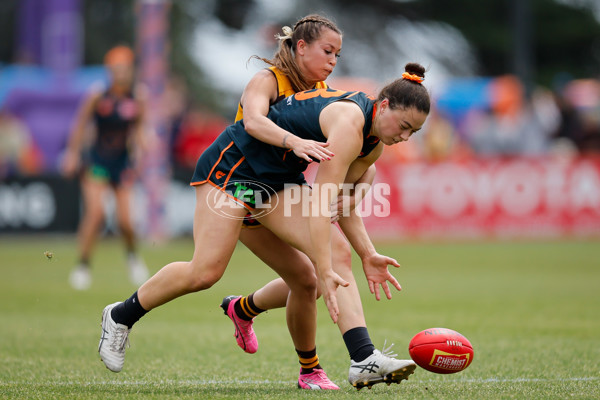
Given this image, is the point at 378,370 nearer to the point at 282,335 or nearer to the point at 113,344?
the point at 113,344

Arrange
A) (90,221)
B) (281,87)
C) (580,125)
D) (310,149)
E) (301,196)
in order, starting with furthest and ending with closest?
(580,125)
(90,221)
(281,87)
(301,196)
(310,149)

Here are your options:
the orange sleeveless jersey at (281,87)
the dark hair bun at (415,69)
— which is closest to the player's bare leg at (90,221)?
the orange sleeveless jersey at (281,87)

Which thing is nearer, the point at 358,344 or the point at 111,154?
the point at 358,344

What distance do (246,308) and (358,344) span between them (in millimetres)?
1135

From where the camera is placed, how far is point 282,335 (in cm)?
789

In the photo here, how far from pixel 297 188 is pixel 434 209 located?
553 inches

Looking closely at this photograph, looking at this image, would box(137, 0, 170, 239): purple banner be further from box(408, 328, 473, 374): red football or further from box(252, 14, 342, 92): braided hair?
box(408, 328, 473, 374): red football

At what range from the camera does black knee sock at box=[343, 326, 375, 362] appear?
16.9 feet

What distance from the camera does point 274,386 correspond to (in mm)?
5512

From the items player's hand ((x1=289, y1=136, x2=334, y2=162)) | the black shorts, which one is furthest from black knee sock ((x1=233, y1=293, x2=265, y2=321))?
player's hand ((x1=289, y1=136, x2=334, y2=162))

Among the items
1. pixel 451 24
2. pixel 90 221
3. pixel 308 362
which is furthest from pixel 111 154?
pixel 451 24

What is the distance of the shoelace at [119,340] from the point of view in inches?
220

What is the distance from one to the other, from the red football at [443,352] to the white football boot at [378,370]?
1.09 ft

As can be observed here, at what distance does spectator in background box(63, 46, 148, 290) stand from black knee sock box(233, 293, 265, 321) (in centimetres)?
552
